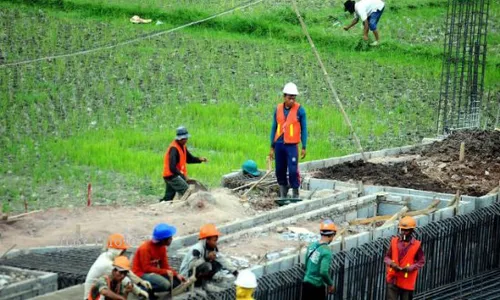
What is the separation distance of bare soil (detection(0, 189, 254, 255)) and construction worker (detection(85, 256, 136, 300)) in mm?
3181

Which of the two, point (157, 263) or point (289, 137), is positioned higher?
point (289, 137)

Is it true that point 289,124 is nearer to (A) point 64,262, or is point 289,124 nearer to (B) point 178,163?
(B) point 178,163

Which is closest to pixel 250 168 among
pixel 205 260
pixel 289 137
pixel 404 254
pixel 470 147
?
pixel 289 137

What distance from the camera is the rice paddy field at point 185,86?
1908cm

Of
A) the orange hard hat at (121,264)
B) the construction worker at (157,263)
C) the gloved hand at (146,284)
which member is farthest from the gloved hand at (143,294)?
the orange hard hat at (121,264)

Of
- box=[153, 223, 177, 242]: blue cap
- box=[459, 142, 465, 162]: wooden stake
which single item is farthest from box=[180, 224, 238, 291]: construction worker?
box=[459, 142, 465, 162]: wooden stake

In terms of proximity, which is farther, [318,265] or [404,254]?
[404,254]

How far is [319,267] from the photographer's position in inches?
484

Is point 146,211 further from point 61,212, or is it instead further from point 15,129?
point 15,129

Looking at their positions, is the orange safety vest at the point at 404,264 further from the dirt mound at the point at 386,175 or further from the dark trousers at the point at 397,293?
the dirt mound at the point at 386,175

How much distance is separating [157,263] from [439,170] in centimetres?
744

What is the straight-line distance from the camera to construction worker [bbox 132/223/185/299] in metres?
11.5

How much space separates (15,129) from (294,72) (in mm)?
7176

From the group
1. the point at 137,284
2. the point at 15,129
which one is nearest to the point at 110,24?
the point at 15,129
